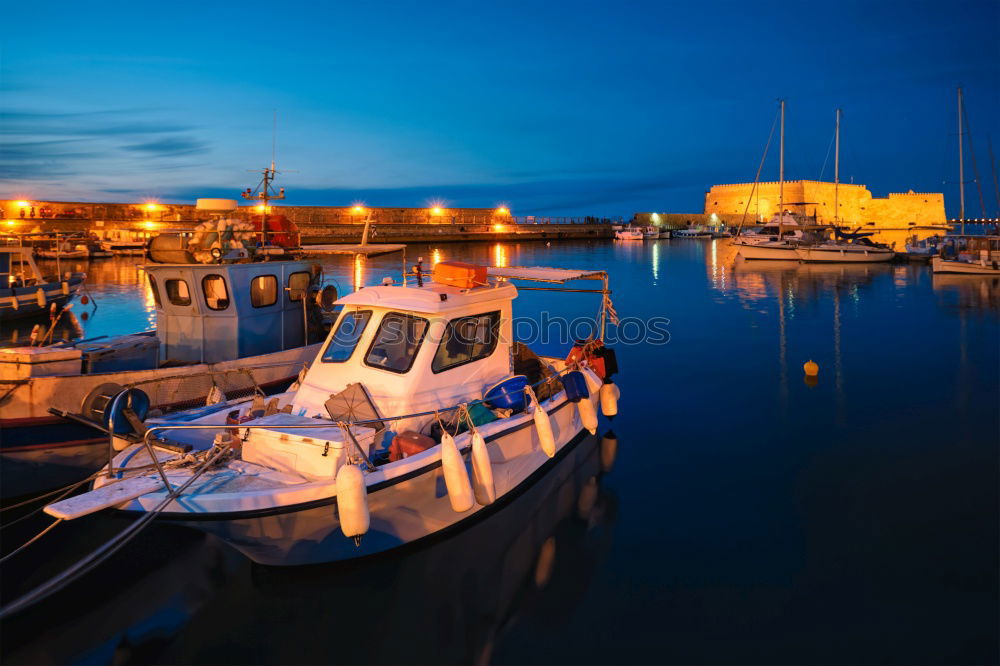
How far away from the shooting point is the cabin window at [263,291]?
11.1 metres

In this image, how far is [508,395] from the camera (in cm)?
768

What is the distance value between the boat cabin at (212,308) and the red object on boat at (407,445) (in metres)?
5.42

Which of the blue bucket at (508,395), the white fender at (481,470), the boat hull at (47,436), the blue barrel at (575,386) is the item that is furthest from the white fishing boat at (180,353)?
the blue barrel at (575,386)

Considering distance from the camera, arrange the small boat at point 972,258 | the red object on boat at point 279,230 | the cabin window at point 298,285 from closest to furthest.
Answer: the cabin window at point 298,285 → the red object on boat at point 279,230 → the small boat at point 972,258

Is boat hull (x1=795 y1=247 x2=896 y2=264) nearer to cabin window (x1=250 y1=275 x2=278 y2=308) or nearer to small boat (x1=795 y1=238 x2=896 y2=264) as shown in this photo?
small boat (x1=795 y1=238 x2=896 y2=264)

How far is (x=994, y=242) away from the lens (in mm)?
42562

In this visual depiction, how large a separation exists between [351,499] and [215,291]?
21.6 ft

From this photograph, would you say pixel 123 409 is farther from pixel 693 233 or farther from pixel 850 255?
pixel 693 233

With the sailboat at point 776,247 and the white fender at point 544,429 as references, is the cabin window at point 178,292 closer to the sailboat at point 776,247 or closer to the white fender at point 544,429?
the white fender at point 544,429

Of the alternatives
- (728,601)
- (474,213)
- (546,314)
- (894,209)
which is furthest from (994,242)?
(894,209)

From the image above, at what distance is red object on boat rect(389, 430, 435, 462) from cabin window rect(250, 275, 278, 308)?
563 cm

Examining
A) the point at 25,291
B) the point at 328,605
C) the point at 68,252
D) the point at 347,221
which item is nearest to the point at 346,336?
the point at 328,605

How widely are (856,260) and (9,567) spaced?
5295 cm

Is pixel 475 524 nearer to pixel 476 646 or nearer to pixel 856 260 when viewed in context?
pixel 476 646
